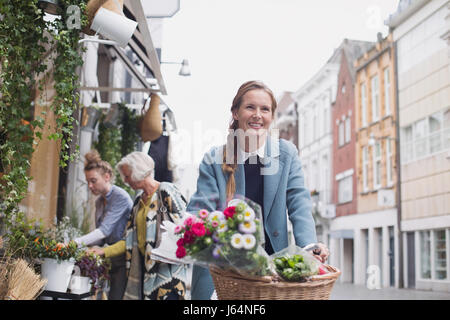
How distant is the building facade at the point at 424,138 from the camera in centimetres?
1246

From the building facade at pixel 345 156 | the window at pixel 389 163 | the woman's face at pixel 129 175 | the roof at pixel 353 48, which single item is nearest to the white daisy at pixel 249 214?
the woman's face at pixel 129 175

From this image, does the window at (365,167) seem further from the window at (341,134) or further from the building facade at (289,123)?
the building facade at (289,123)

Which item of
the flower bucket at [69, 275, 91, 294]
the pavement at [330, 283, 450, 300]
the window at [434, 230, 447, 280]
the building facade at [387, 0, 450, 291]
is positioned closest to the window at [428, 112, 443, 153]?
the building facade at [387, 0, 450, 291]

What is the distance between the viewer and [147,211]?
3104 millimetres

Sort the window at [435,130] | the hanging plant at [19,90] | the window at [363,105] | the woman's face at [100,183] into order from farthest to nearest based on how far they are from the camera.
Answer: the window at [363,105], the window at [435,130], the woman's face at [100,183], the hanging plant at [19,90]

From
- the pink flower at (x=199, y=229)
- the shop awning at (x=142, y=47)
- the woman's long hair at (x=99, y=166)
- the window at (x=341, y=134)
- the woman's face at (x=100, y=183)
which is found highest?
the window at (x=341, y=134)

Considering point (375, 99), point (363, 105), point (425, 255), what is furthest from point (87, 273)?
point (363, 105)

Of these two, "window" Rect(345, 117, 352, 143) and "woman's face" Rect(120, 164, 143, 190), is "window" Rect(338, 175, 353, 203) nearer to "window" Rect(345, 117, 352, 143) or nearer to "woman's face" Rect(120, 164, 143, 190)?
"window" Rect(345, 117, 352, 143)

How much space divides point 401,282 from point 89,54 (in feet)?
36.4

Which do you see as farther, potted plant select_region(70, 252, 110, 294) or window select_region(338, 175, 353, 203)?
window select_region(338, 175, 353, 203)

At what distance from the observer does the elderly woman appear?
3016mm

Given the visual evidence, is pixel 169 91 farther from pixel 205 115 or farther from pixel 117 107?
pixel 205 115

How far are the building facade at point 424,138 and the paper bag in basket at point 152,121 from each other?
781cm

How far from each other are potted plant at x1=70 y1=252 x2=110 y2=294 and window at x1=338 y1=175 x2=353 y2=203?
→ 55.6 feet
